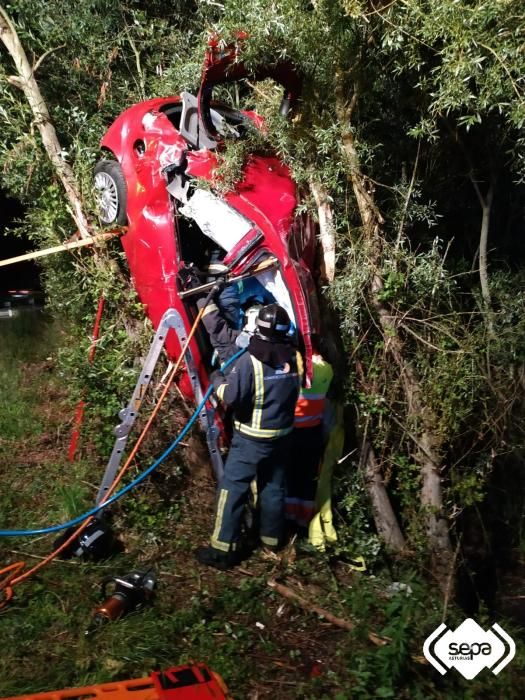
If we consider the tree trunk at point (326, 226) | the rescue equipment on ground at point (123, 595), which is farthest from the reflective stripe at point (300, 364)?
the rescue equipment on ground at point (123, 595)

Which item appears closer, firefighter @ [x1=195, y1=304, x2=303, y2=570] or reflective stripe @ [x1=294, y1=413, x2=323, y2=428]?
firefighter @ [x1=195, y1=304, x2=303, y2=570]

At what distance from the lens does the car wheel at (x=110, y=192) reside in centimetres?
508

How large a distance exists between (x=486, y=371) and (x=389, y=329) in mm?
788

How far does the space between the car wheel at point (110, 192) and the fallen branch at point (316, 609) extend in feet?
9.56

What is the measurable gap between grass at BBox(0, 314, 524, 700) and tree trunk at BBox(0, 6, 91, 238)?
2.13 meters

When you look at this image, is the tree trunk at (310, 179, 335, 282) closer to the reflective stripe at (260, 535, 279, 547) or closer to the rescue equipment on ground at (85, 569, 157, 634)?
the reflective stripe at (260, 535, 279, 547)

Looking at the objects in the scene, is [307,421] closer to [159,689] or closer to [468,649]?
[468,649]

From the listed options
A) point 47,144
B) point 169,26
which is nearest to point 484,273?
point 47,144

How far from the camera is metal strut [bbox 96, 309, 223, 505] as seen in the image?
4.72 metres

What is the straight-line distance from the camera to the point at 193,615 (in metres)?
4.12

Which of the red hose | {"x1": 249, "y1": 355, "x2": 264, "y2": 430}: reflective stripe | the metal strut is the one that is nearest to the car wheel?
the red hose

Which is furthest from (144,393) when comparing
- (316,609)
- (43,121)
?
(43,121)

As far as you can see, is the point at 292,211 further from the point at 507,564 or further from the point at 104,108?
the point at 507,564

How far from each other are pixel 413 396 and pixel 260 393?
47.9 inches
